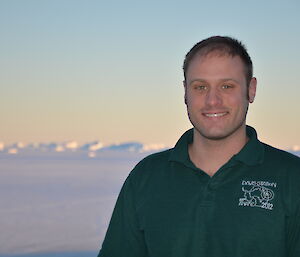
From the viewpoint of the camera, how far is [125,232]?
4906 mm

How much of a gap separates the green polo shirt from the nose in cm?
48

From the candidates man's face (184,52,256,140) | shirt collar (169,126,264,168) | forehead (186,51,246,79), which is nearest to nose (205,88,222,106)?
man's face (184,52,256,140)

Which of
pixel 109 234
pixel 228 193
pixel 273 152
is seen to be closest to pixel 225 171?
pixel 228 193

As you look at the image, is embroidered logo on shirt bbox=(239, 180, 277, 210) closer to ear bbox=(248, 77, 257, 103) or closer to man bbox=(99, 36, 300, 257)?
man bbox=(99, 36, 300, 257)

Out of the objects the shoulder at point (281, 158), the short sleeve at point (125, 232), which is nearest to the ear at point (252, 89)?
the shoulder at point (281, 158)

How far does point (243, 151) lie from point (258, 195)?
0.38m

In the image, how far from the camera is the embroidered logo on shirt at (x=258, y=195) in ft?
14.5

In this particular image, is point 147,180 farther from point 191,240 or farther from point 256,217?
point 256,217

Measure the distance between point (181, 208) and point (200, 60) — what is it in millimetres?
1190

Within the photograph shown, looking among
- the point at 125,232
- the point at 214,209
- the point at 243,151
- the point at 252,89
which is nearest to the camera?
the point at 214,209

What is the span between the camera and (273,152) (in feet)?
15.5

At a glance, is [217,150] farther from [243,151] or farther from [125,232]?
[125,232]

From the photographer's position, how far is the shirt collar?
180 inches

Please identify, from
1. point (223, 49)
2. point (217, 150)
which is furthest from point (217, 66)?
point (217, 150)
